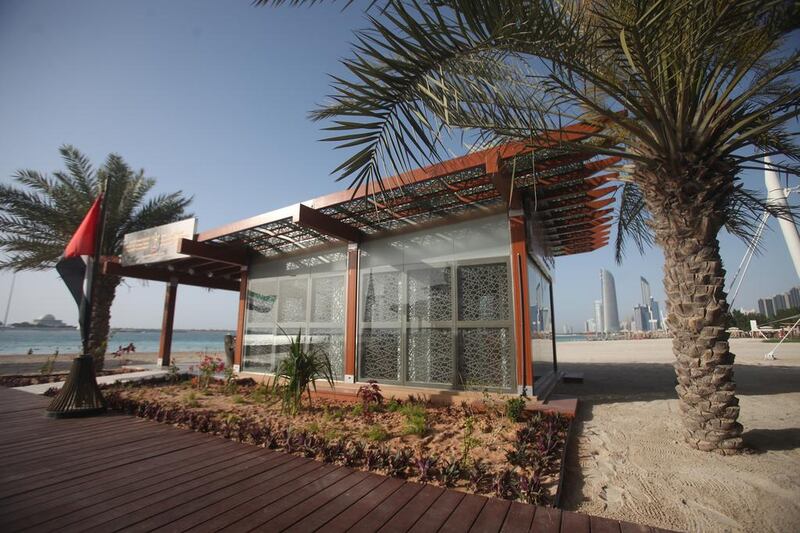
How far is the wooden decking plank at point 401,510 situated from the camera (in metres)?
2.05

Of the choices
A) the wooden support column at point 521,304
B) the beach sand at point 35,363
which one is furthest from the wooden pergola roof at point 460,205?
the beach sand at point 35,363

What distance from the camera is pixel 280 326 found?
762cm

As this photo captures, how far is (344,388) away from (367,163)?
4.55m

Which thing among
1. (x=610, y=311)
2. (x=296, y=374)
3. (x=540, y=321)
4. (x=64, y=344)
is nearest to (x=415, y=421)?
(x=296, y=374)

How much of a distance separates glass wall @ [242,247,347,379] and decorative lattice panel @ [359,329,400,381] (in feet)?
1.89

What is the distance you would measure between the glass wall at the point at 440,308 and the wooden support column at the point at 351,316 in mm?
128

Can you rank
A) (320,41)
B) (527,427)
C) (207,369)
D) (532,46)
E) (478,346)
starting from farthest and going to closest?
1. (207,369)
2. (478,346)
3. (527,427)
4. (320,41)
5. (532,46)

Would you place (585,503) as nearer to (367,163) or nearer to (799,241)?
(367,163)

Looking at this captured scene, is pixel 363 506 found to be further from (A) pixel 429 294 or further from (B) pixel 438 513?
(A) pixel 429 294

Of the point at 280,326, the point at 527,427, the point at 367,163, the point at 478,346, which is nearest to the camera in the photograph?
the point at 367,163

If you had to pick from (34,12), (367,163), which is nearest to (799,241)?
(367,163)

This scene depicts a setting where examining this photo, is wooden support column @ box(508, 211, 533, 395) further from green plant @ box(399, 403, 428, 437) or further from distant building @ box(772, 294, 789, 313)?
distant building @ box(772, 294, 789, 313)

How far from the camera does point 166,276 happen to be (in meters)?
10.6

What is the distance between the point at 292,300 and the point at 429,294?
3.44m
